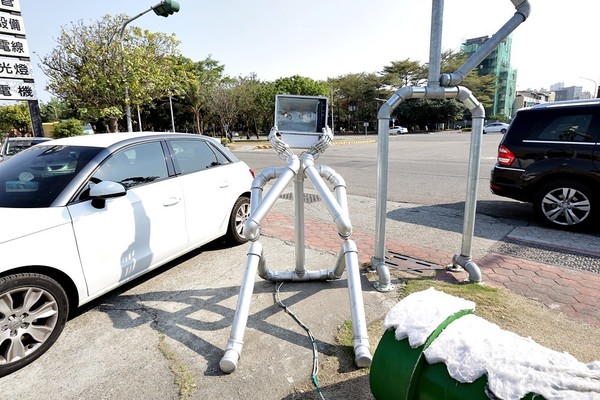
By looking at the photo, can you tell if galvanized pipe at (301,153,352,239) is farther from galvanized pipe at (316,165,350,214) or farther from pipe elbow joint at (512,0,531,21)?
pipe elbow joint at (512,0,531,21)

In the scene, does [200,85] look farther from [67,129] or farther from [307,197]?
[307,197]

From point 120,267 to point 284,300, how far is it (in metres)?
1.45

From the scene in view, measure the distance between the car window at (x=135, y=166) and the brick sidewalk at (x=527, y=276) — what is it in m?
2.00

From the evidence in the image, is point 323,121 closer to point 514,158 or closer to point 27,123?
point 514,158

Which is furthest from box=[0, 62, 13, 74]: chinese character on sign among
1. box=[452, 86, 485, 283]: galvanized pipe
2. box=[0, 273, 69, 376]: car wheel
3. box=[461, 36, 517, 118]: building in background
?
box=[461, 36, 517, 118]: building in background

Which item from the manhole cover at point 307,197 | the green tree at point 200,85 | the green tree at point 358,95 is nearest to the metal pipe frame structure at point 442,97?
the manhole cover at point 307,197

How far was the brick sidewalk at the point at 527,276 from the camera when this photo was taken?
3084 millimetres

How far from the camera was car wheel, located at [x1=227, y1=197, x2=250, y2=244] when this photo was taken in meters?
4.42

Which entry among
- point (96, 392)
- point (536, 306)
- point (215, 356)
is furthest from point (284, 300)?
point (536, 306)

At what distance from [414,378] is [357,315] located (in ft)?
2.93

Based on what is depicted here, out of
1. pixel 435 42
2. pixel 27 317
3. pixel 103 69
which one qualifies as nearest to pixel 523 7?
pixel 435 42

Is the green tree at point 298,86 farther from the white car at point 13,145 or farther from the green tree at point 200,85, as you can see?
the white car at point 13,145

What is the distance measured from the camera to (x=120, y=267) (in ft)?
9.88

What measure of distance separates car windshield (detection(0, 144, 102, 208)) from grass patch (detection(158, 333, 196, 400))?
140cm
